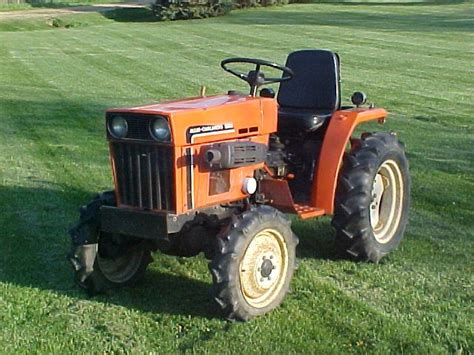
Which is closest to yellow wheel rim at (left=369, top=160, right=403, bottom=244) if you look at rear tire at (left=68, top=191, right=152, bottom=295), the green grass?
rear tire at (left=68, top=191, right=152, bottom=295)

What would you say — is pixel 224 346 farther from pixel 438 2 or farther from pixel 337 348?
pixel 438 2

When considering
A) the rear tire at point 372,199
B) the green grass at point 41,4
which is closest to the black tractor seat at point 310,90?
the rear tire at point 372,199

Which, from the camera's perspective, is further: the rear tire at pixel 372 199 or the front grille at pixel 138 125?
the rear tire at pixel 372 199

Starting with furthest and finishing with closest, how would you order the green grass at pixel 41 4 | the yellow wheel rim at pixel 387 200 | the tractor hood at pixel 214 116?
the green grass at pixel 41 4 < the yellow wheel rim at pixel 387 200 < the tractor hood at pixel 214 116

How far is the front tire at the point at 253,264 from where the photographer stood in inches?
191

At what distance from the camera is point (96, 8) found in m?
48.4

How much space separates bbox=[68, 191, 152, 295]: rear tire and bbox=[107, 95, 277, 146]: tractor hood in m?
0.68

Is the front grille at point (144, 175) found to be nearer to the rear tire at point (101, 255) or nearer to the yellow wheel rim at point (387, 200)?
the rear tire at point (101, 255)

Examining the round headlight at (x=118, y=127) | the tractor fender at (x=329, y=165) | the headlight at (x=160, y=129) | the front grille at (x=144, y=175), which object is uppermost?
the headlight at (x=160, y=129)

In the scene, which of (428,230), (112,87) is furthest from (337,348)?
(112,87)

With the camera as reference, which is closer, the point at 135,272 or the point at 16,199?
the point at 135,272

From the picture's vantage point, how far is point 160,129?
4.93 m

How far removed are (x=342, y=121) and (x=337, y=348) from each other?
196 cm

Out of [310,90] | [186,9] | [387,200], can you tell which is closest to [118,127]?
[310,90]
